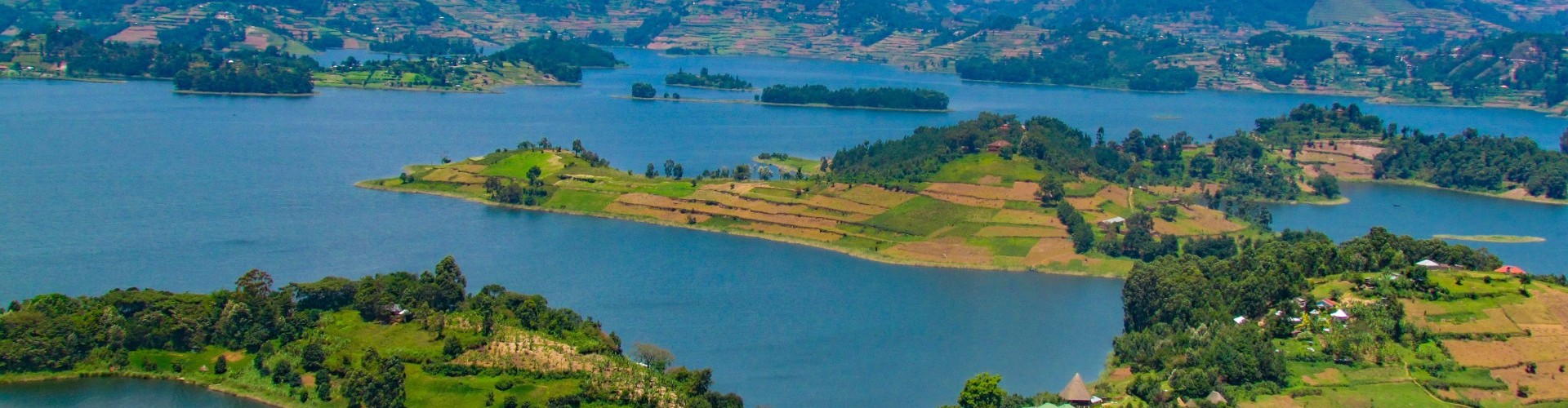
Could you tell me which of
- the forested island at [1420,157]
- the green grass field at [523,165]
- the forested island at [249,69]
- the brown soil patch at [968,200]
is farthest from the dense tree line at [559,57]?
the brown soil patch at [968,200]

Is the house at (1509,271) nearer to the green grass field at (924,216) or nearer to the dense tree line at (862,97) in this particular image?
the green grass field at (924,216)

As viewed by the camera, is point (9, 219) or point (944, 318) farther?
point (9, 219)

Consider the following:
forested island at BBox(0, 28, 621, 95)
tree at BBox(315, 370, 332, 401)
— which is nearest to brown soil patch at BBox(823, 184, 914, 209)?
tree at BBox(315, 370, 332, 401)

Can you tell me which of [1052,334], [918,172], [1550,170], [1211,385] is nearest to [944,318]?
[1052,334]

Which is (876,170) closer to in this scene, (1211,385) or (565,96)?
(1211,385)

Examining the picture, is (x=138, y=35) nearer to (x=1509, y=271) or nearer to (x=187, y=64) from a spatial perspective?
(x=187, y=64)

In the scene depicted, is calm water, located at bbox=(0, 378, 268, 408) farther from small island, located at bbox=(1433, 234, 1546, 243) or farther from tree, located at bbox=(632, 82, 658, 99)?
tree, located at bbox=(632, 82, 658, 99)

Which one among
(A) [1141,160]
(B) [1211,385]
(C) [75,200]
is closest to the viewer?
(B) [1211,385]
